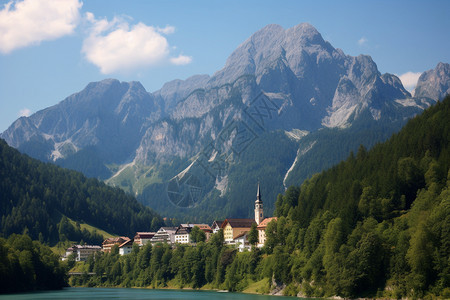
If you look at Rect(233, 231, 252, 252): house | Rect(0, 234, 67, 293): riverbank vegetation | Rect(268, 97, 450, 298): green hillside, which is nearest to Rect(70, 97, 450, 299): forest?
Rect(268, 97, 450, 298): green hillside

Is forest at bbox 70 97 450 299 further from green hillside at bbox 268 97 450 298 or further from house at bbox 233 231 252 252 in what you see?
house at bbox 233 231 252 252

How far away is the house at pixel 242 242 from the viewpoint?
181663mm

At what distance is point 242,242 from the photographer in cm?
19112

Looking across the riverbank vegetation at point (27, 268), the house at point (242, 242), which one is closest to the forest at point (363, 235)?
the house at point (242, 242)

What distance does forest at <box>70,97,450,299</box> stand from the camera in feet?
341

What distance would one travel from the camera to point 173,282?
188125 millimetres

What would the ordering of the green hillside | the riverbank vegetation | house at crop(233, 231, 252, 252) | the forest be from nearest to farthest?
1. the green hillside
2. the forest
3. the riverbank vegetation
4. house at crop(233, 231, 252, 252)

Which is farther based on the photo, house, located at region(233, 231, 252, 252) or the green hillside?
house, located at region(233, 231, 252, 252)

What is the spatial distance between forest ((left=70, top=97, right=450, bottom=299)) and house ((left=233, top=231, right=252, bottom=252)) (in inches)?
229

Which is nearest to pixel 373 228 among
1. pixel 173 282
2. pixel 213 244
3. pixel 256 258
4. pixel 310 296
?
pixel 310 296

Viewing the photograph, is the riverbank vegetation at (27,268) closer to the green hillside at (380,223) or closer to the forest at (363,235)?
the forest at (363,235)

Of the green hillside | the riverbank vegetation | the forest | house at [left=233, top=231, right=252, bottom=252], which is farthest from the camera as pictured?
house at [left=233, top=231, right=252, bottom=252]

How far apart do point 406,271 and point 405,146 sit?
45.4 meters

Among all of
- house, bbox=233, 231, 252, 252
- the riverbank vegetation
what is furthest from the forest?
the riverbank vegetation
